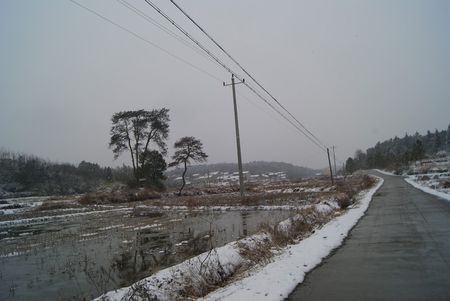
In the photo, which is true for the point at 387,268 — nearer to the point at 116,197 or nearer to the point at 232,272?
the point at 232,272

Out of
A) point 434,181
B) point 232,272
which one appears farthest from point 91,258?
point 434,181

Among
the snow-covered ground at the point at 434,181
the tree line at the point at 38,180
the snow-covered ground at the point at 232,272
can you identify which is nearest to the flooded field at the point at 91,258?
the snow-covered ground at the point at 232,272

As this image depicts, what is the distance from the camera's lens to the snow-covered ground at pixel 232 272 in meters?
6.63

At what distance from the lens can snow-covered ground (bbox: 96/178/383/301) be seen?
6.63m

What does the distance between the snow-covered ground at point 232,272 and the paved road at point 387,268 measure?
1.18 ft

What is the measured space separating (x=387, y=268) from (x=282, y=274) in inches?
89.2

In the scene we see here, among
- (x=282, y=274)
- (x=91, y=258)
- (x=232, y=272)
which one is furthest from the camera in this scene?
(x=91, y=258)

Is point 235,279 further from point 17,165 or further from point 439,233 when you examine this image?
point 17,165

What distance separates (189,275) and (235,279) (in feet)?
3.91

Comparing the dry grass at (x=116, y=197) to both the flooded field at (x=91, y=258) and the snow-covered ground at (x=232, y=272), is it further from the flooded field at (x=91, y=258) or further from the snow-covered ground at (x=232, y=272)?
→ the snow-covered ground at (x=232, y=272)

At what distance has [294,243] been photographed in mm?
12352

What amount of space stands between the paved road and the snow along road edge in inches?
10.1

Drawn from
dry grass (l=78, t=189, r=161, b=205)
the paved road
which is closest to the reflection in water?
the paved road

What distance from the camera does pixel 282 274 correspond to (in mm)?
7934
